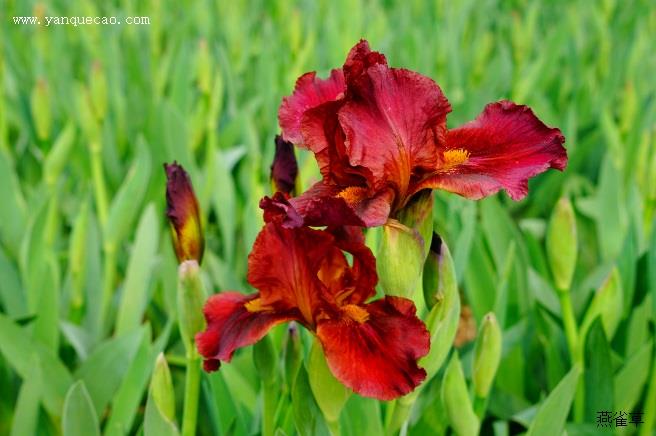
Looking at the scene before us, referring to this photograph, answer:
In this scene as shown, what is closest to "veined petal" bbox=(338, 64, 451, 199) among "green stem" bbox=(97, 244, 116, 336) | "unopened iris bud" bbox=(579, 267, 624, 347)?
Answer: "unopened iris bud" bbox=(579, 267, 624, 347)

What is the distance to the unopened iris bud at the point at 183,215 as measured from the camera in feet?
2.28

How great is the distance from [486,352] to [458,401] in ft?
0.18

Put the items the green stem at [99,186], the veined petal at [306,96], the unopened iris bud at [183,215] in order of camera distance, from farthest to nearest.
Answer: the green stem at [99,186]
the unopened iris bud at [183,215]
the veined petal at [306,96]

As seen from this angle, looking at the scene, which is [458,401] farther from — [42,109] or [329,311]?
[42,109]

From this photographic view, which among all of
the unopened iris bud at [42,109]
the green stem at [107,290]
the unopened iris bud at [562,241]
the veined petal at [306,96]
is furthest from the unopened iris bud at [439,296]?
the unopened iris bud at [42,109]

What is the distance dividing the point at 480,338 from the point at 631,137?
A: 3.29ft

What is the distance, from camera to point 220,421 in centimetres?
84

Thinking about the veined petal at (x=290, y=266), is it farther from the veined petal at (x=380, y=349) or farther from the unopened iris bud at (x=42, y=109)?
the unopened iris bud at (x=42, y=109)

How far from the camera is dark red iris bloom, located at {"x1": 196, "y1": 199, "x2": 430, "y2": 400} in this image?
51cm

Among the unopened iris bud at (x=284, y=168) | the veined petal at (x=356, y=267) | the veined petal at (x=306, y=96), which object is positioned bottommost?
the veined petal at (x=356, y=267)

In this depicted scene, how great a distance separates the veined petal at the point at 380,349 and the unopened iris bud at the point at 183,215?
21 cm

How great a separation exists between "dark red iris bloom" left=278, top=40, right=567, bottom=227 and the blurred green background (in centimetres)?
13

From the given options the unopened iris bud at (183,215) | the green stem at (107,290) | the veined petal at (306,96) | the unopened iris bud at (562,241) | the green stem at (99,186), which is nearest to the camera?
the veined petal at (306,96)

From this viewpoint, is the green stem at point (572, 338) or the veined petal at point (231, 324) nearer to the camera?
the veined petal at point (231, 324)
